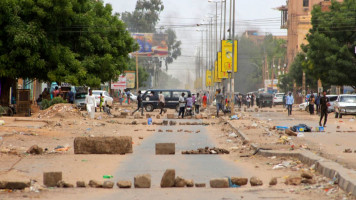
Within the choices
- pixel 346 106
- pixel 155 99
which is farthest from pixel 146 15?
pixel 346 106

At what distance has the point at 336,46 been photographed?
61.0 m

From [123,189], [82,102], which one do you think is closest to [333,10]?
[82,102]

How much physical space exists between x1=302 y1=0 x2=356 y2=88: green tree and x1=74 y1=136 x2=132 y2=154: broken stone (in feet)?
148

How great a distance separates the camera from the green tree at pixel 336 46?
60.2m

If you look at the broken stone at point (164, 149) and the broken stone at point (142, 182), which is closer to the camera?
the broken stone at point (142, 182)

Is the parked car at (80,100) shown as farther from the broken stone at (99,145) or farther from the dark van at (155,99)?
the broken stone at (99,145)

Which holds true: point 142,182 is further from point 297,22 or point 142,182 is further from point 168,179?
point 297,22

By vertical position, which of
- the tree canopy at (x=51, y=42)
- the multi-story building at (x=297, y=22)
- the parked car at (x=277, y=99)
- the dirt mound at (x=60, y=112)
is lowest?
the parked car at (x=277, y=99)

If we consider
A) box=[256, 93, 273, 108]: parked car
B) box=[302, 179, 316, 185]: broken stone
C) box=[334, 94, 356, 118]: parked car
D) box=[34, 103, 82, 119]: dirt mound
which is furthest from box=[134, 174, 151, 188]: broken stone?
box=[256, 93, 273, 108]: parked car

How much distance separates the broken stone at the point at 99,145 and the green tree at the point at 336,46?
45044 mm

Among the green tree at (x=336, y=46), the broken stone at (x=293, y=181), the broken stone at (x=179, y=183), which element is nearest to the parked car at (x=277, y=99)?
the green tree at (x=336, y=46)

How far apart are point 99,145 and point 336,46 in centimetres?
4694

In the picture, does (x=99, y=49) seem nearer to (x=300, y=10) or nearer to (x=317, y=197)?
(x=317, y=197)

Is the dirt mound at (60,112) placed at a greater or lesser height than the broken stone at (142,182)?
lesser
